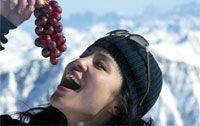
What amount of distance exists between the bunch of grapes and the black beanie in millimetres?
641

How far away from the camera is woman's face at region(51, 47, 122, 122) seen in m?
3.59

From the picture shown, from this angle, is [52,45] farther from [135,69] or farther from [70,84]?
[135,69]

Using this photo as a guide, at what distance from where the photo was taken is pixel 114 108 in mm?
3961

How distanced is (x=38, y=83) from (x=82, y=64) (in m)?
82.7

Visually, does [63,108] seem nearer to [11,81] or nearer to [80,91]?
[80,91]

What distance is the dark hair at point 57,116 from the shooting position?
13.0ft

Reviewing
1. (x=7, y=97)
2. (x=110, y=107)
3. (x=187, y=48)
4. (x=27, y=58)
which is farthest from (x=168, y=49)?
(x=110, y=107)

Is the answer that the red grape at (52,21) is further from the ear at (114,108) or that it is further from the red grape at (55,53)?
the ear at (114,108)

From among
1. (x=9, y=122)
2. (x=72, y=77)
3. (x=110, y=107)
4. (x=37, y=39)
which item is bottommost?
(x=9, y=122)

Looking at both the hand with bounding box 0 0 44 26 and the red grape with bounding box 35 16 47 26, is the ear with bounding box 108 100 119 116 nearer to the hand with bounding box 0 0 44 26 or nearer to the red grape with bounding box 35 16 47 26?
the red grape with bounding box 35 16 47 26

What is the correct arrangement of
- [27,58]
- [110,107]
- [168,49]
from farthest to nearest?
1. [168,49]
2. [27,58]
3. [110,107]

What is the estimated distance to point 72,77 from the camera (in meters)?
3.73

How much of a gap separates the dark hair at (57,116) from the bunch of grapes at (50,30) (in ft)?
2.76

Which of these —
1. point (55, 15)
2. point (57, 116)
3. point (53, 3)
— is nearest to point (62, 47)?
point (55, 15)
